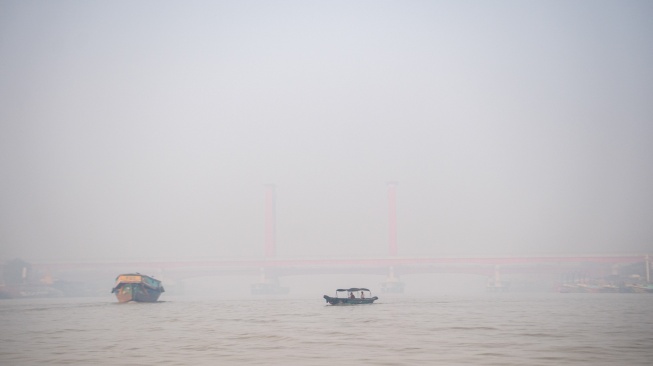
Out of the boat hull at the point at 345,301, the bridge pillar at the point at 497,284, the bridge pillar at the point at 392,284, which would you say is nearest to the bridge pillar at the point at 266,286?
the bridge pillar at the point at 392,284

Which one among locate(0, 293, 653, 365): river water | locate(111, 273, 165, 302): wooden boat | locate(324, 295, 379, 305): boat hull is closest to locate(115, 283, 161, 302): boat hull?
locate(111, 273, 165, 302): wooden boat

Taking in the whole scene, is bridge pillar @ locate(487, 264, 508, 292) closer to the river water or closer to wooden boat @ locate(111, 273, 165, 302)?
wooden boat @ locate(111, 273, 165, 302)

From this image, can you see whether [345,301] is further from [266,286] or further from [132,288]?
[266,286]

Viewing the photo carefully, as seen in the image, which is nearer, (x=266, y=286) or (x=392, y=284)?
(x=392, y=284)

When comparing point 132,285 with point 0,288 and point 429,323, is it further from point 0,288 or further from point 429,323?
point 0,288

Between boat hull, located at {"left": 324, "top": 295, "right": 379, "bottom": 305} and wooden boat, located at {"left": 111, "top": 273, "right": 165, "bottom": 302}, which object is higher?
wooden boat, located at {"left": 111, "top": 273, "right": 165, "bottom": 302}

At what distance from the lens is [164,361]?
2484 cm

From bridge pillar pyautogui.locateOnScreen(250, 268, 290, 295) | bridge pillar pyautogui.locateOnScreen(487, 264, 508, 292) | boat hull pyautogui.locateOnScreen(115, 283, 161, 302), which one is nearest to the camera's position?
boat hull pyautogui.locateOnScreen(115, 283, 161, 302)

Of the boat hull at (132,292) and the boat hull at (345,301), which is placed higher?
the boat hull at (132,292)

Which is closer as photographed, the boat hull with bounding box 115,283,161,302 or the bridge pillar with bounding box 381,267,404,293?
the boat hull with bounding box 115,283,161,302

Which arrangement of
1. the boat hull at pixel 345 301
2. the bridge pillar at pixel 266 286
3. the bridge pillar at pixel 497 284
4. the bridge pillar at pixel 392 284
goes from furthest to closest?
the bridge pillar at pixel 266 286, the bridge pillar at pixel 392 284, the bridge pillar at pixel 497 284, the boat hull at pixel 345 301

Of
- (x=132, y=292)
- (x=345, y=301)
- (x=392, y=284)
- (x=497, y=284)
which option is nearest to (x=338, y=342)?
(x=345, y=301)

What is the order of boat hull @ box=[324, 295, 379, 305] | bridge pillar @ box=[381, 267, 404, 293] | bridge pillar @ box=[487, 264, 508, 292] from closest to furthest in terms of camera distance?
boat hull @ box=[324, 295, 379, 305]
bridge pillar @ box=[487, 264, 508, 292]
bridge pillar @ box=[381, 267, 404, 293]

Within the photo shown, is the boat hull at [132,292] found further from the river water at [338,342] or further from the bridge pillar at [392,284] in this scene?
the bridge pillar at [392,284]
